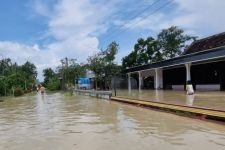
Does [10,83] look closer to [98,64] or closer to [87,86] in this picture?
[87,86]

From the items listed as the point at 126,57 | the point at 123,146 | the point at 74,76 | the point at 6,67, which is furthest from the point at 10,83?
the point at 123,146

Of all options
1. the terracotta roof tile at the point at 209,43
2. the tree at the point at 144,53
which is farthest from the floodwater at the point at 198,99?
the tree at the point at 144,53

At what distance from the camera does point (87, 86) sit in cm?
5706

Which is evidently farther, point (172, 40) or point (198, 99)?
point (172, 40)

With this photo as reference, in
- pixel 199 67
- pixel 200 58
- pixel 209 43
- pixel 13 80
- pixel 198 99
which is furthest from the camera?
pixel 13 80

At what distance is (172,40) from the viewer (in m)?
55.8

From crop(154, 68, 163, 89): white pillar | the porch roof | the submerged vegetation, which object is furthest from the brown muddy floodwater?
Result: the submerged vegetation

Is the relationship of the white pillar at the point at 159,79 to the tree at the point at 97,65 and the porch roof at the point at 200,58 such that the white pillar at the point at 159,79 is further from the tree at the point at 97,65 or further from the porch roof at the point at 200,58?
the tree at the point at 97,65

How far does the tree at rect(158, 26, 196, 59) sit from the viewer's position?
5575 centimetres

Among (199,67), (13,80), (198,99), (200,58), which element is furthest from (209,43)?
(13,80)

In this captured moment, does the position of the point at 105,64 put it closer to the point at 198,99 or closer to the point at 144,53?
the point at 144,53

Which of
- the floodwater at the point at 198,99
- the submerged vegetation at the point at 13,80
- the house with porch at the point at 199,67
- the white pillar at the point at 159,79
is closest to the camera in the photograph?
the floodwater at the point at 198,99

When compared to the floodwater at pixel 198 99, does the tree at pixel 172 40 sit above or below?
above

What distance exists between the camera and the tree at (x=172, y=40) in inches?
2195
